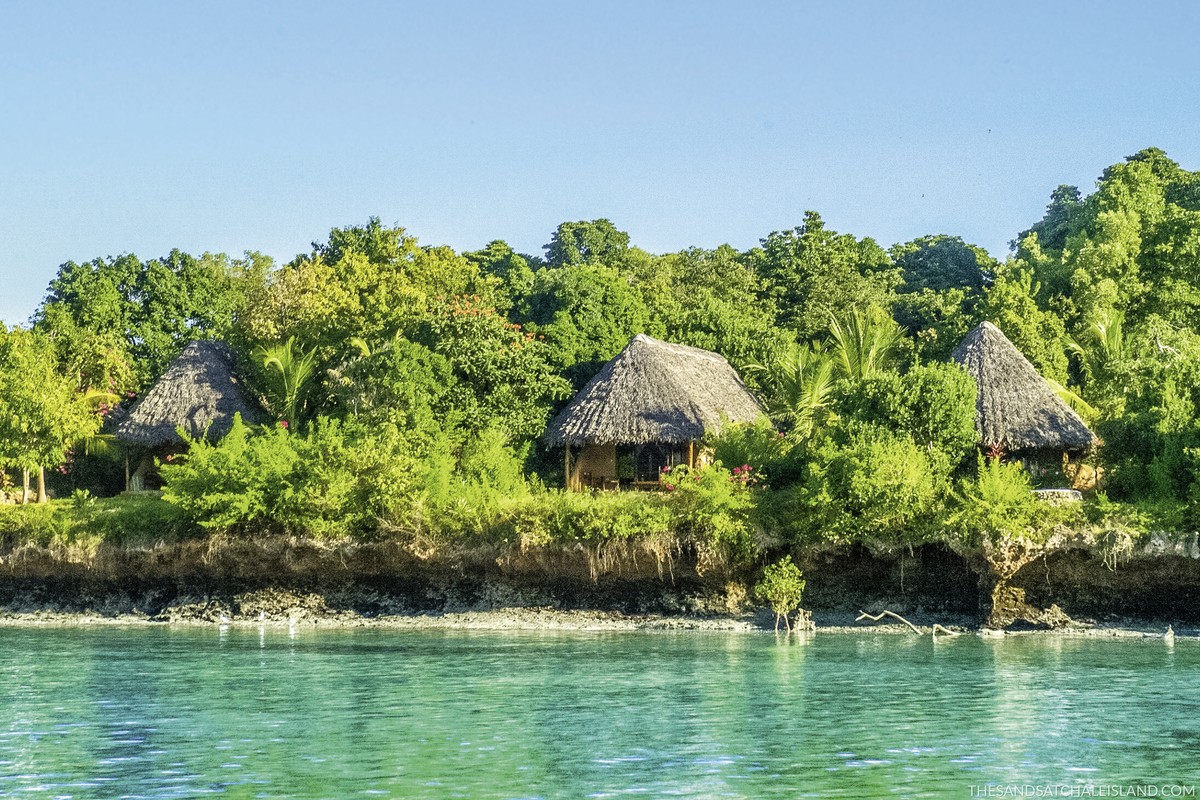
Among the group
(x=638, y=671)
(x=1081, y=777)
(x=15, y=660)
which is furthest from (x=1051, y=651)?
(x=15, y=660)

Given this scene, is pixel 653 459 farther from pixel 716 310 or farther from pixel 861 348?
pixel 716 310

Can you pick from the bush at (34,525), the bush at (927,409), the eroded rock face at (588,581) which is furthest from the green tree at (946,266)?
the bush at (34,525)

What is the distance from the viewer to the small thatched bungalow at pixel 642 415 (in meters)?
31.9

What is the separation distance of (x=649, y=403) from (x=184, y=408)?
1143cm

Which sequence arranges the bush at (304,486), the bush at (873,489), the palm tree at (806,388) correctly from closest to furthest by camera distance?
the bush at (873,489)
the bush at (304,486)
the palm tree at (806,388)

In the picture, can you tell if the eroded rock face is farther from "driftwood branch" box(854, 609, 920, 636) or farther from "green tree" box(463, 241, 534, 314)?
"green tree" box(463, 241, 534, 314)

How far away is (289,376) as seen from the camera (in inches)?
1404

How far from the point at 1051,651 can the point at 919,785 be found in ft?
39.1

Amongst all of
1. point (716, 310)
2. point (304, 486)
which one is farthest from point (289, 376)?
point (716, 310)

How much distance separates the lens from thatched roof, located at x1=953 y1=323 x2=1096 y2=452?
29719 mm

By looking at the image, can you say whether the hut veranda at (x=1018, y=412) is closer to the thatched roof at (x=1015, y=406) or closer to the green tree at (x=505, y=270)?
the thatched roof at (x=1015, y=406)

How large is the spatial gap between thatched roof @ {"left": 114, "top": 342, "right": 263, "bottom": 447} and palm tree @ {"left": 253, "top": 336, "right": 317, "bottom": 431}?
3.11 ft

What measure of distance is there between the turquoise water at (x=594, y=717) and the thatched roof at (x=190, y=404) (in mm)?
9330

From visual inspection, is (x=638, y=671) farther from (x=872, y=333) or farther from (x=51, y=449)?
(x=51, y=449)
